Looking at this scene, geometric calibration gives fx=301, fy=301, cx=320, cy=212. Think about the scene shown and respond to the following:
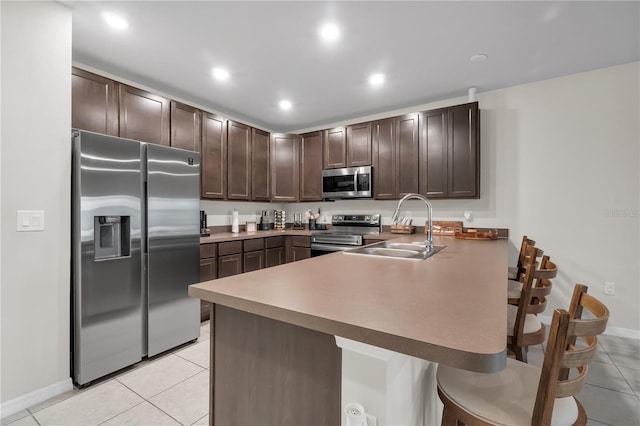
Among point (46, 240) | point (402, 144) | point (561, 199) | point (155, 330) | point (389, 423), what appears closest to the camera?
point (389, 423)

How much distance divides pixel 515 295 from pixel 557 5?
196 centimetres

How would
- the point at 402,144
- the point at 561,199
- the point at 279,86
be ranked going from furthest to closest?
1. the point at 402,144
2. the point at 279,86
3. the point at 561,199

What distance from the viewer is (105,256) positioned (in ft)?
7.20

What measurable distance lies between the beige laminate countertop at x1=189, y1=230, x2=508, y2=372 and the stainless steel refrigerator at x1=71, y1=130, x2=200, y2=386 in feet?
4.91

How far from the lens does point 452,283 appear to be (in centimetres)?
119

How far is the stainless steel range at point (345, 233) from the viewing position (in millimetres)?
3713

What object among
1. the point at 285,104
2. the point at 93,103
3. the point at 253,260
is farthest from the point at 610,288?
the point at 93,103

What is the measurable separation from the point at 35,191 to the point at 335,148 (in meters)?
3.13

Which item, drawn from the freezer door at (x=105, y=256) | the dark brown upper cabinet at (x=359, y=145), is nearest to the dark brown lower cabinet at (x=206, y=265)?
the freezer door at (x=105, y=256)

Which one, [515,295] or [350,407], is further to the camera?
[515,295]

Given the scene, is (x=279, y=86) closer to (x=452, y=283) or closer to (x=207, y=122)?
(x=207, y=122)

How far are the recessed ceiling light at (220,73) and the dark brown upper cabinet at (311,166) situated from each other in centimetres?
161

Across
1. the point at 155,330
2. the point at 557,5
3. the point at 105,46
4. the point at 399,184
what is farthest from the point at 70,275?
the point at 557,5

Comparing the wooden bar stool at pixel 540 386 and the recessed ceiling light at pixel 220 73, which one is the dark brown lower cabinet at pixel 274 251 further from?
the wooden bar stool at pixel 540 386
